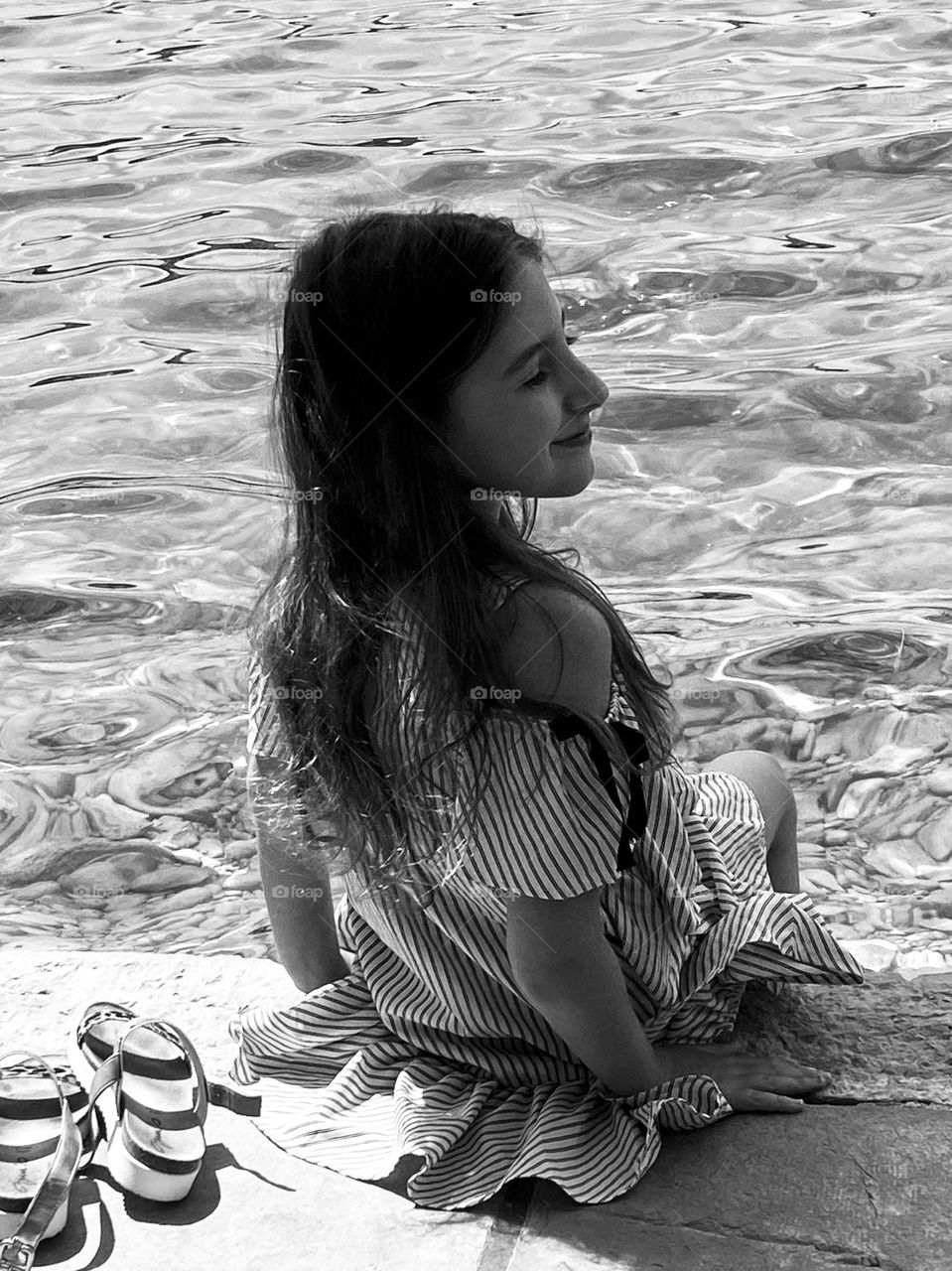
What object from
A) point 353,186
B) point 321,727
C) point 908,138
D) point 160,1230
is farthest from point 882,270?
point 160,1230

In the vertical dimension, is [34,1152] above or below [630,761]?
below

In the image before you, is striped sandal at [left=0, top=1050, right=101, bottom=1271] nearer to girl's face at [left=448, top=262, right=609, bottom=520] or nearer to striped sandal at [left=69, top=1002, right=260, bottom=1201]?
striped sandal at [left=69, top=1002, right=260, bottom=1201]

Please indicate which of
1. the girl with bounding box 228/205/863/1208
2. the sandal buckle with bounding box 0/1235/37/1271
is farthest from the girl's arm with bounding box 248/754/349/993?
the sandal buckle with bounding box 0/1235/37/1271

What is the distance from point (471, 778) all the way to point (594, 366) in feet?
12.1

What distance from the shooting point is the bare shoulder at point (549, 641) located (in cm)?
184

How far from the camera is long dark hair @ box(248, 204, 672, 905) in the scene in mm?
1808

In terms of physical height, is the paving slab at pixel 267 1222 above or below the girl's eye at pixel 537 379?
below

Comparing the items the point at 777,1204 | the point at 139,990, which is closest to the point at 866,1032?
the point at 777,1204

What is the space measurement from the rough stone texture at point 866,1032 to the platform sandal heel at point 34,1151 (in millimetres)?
880

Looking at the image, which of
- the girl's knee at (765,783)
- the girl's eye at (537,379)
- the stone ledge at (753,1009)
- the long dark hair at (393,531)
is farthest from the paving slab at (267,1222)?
the girl's eye at (537,379)

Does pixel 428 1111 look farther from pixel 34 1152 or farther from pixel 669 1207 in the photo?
pixel 34 1152

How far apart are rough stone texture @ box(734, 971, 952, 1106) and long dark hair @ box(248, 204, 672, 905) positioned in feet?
1.73

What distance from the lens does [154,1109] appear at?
75.6 inches

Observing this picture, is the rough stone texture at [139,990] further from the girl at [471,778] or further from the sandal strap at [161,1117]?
the sandal strap at [161,1117]
